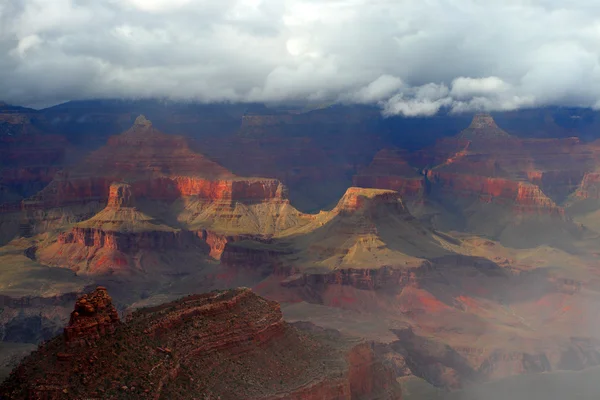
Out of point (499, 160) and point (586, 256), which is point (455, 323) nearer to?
point (586, 256)

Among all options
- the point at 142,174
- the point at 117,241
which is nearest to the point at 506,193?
the point at 142,174

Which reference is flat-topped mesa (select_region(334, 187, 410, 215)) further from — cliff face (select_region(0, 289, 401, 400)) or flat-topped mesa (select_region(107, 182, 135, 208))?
cliff face (select_region(0, 289, 401, 400))

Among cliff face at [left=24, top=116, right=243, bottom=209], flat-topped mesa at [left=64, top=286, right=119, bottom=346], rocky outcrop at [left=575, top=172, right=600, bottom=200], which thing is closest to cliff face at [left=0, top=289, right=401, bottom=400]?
flat-topped mesa at [left=64, top=286, right=119, bottom=346]

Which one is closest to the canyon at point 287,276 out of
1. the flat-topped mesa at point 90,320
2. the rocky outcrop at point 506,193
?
the flat-topped mesa at point 90,320

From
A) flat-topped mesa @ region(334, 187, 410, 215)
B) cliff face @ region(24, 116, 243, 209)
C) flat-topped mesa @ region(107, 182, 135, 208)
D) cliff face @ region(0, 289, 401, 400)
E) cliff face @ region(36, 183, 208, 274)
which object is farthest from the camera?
cliff face @ region(24, 116, 243, 209)

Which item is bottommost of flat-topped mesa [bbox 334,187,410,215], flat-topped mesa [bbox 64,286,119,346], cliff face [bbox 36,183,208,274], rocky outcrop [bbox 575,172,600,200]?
cliff face [bbox 36,183,208,274]
